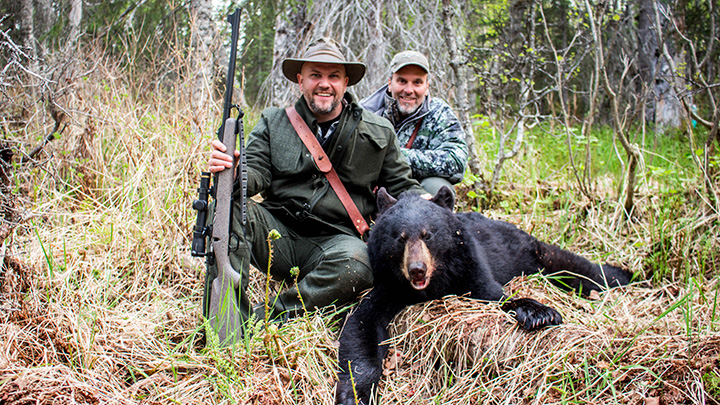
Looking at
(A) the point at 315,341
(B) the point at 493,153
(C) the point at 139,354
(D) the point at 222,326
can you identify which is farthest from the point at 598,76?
(C) the point at 139,354

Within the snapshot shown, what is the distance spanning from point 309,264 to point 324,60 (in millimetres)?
1340

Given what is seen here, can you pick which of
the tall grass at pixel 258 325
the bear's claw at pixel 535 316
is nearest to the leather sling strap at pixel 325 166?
the tall grass at pixel 258 325

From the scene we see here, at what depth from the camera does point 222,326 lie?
8.61 ft

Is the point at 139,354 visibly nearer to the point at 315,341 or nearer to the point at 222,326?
the point at 222,326

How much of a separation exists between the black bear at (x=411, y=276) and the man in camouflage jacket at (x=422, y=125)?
3.33 ft

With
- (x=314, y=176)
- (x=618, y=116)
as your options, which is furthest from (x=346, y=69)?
(x=618, y=116)

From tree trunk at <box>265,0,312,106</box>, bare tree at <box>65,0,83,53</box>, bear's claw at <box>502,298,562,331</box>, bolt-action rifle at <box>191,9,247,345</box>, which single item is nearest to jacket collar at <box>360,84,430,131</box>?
tree trunk at <box>265,0,312,106</box>

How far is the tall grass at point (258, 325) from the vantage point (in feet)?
7.57

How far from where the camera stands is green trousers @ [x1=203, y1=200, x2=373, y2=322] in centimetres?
300

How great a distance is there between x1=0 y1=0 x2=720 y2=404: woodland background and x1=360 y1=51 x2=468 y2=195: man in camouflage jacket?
0.91m

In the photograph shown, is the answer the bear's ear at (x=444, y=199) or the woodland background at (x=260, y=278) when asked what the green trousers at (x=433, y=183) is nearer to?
the bear's ear at (x=444, y=199)

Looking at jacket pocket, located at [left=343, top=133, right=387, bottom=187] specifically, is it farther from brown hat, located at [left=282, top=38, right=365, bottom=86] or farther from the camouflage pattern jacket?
the camouflage pattern jacket

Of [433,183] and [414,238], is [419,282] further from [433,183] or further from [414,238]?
[433,183]

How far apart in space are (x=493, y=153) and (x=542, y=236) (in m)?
2.46
